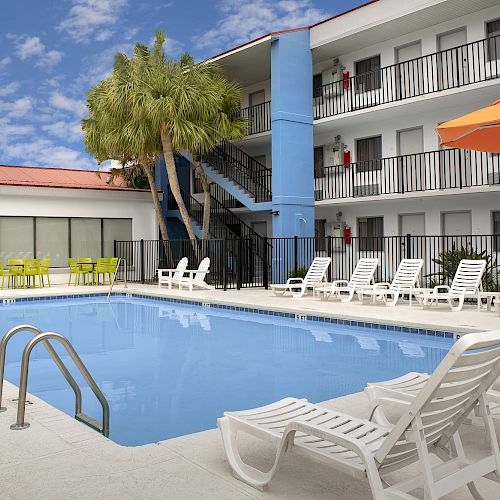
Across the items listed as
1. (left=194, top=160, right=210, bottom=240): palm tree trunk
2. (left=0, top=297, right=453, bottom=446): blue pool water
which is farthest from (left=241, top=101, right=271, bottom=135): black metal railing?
(left=0, top=297, right=453, bottom=446): blue pool water

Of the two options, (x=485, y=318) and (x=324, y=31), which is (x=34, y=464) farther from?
(x=324, y=31)

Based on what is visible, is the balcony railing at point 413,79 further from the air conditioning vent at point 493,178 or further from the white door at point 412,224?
the white door at point 412,224

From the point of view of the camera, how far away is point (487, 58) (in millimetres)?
17562

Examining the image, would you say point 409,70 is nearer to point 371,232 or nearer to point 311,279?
point 371,232

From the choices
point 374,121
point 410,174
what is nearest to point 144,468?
point 410,174

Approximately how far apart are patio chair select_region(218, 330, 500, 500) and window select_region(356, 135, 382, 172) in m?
17.4

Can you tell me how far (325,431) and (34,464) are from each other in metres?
1.91

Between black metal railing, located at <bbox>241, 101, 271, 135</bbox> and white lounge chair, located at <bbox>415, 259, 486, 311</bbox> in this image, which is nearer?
white lounge chair, located at <bbox>415, 259, 486, 311</bbox>

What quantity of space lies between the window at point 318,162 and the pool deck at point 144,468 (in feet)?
56.7

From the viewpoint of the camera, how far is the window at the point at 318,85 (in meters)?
21.9

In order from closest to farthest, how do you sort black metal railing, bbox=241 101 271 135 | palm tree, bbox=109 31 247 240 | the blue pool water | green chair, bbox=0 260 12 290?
the blue pool water
palm tree, bbox=109 31 247 240
green chair, bbox=0 260 12 290
black metal railing, bbox=241 101 271 135

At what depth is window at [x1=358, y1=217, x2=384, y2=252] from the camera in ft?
67.4

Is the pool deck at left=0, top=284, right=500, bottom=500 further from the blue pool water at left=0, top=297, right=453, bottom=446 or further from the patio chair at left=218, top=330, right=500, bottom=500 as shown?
the blue pool water at left=0, top=297, right=453, bottom=446

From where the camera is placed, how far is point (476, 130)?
7.63 metres
